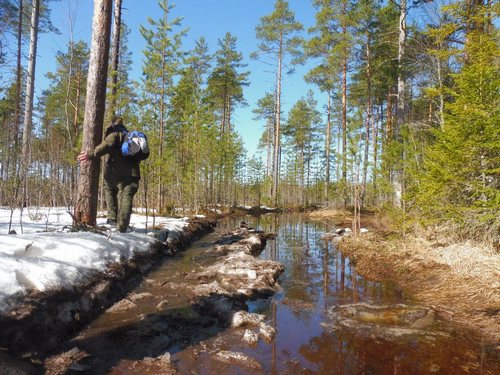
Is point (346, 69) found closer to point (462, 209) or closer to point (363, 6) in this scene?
point (363, 6)

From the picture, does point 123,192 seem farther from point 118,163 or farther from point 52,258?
point 52,258

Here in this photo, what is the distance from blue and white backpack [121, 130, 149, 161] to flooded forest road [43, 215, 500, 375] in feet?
8.01

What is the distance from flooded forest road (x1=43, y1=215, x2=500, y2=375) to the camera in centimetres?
274

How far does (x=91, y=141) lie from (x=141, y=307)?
142 inches

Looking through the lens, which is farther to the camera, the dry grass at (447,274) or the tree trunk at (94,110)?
the tree trunk at (94,110)

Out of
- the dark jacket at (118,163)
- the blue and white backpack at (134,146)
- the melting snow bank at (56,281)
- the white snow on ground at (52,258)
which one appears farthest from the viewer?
the dark jacket at (118,163)

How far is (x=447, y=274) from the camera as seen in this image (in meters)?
5.20

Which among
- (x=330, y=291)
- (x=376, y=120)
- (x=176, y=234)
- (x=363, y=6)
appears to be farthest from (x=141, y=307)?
(x=376, y=120)

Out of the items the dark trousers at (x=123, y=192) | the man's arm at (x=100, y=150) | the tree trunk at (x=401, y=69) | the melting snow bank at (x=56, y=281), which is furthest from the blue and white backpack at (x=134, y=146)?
the tree trunk at (x=401, y=69)

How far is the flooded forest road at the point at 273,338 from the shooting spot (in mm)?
2736

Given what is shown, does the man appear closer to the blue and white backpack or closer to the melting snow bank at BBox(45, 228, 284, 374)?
the blue and white backpack

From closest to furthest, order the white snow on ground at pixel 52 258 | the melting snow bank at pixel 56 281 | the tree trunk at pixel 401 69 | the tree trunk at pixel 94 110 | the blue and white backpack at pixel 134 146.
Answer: the melting snow bank at pixel 56 281
the white snow on ground at pixel 52 258
the tree trunk at pixel 94 110
the blue and white backpack at pixel 134 146
the tree trunk at pixel 401 69

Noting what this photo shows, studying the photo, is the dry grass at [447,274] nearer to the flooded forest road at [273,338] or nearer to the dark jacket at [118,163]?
the flooded forest road at [273,338]

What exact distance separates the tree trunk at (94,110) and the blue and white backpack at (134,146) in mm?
564
